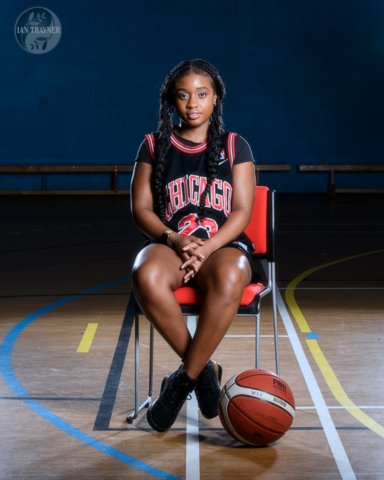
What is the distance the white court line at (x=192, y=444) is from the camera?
2939mm

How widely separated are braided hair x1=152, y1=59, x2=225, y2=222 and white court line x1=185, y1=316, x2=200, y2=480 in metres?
0.76

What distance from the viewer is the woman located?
10.6 ft

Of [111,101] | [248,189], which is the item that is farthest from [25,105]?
[248,189]

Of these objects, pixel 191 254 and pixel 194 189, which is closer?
pixel 191 254

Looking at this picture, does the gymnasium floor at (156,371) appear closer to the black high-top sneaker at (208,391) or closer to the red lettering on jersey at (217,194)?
the black high-top sneaker at (208,391)

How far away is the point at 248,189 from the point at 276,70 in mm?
11599

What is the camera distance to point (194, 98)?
11.7ft

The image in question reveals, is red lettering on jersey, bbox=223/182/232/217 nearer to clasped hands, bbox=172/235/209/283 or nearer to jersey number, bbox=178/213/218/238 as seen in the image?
jersey number, bbox=178/213/218/238

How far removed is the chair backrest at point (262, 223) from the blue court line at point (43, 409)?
3.43ft

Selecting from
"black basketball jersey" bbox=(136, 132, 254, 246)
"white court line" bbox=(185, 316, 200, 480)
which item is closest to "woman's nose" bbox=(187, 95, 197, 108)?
"black basketball jersey" bbox=(136, 132, 254, 246)

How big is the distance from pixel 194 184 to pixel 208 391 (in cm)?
78

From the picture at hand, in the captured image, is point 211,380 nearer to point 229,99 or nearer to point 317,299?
point 317,299

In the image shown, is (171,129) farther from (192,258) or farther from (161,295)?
(161,295)

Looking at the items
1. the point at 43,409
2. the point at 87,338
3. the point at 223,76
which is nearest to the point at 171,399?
the point at 43,409
